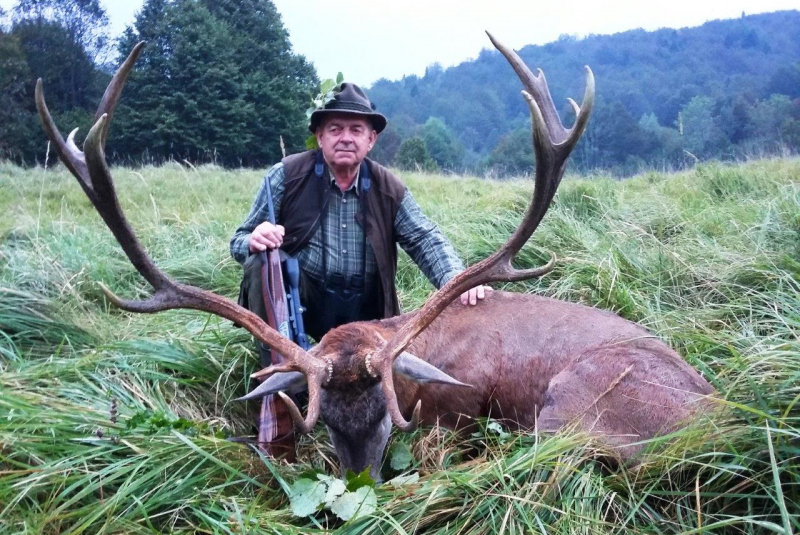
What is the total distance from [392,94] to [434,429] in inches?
644

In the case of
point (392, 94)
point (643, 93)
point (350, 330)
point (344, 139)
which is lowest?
point (350, 330)

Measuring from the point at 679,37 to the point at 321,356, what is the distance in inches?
758

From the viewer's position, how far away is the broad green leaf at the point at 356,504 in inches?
96.5

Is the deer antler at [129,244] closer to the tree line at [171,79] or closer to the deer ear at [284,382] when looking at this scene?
the deer ear at [284,382]

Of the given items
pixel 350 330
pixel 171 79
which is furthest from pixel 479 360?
pixel 171 79

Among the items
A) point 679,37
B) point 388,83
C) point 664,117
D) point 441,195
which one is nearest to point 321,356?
point 441,195

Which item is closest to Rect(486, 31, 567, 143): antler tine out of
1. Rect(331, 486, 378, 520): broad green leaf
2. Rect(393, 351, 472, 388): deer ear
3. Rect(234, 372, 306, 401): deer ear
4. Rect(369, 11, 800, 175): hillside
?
Rect(393, 351, 472, 388): deer ear

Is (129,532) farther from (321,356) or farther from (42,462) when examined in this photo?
(321,356)

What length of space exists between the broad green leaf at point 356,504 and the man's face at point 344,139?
2.33 meters

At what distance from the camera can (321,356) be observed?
3.18 m

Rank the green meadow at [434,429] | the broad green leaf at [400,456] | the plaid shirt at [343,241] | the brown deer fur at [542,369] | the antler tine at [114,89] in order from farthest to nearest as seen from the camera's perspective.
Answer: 1. the plaid shirt at [343,241]
2. the broad green leaf at [400,456]
3. the brown deer fur at [542,369]
4. the antler tine at [114,89]
5. the green meadow at [434,429]

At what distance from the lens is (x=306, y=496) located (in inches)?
102

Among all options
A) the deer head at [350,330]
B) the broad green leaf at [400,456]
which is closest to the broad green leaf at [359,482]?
the deer head at [350,330]

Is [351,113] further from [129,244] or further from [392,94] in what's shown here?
[392,94]
